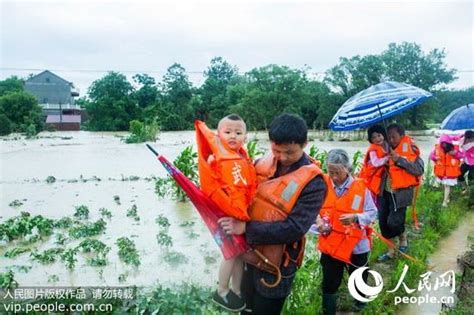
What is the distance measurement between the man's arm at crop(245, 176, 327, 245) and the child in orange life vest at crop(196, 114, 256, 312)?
0.08 metres

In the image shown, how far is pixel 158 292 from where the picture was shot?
325 cm

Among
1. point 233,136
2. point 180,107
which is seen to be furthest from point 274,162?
point 180,107

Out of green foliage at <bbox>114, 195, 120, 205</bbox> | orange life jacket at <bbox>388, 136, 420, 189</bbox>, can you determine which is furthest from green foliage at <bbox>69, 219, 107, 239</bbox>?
orange life jacket at <bbox>388, 136, 420, 189</bbox>

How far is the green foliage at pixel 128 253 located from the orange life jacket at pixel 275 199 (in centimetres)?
386

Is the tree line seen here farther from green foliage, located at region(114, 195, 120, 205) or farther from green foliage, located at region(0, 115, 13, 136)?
green foliage, located at region(114, 195, 120, 205)

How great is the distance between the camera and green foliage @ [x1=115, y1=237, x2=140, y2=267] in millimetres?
5686

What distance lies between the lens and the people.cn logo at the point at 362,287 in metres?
3.40

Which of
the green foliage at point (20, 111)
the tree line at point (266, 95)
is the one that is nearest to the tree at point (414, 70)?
the tree line at point (266, 95)

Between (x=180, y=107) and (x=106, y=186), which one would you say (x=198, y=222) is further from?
(x=180, y=107)

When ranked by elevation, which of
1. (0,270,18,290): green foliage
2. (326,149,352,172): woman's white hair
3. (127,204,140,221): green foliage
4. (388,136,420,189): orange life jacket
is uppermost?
(326,149,352,172): woman's white hair

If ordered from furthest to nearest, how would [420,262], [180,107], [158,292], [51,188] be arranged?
[180,107]
[51,188]
[420,262]
[158,292]

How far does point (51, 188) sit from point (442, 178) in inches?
360

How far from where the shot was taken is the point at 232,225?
2.00 metres

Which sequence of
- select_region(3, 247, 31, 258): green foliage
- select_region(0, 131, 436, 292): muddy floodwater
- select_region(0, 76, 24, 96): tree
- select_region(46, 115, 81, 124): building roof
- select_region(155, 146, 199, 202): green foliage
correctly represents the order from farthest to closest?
1. select_region(0, 76, 24, 96): tree
2. select_region(46, 115, 81, 124): building roof
3. select_region(155, 146, 199, 202): green foliage
4. select_region(3, 247, 31, 258): green foliage
5. select_region(0, 131, 436, 292): muddy floodwater
